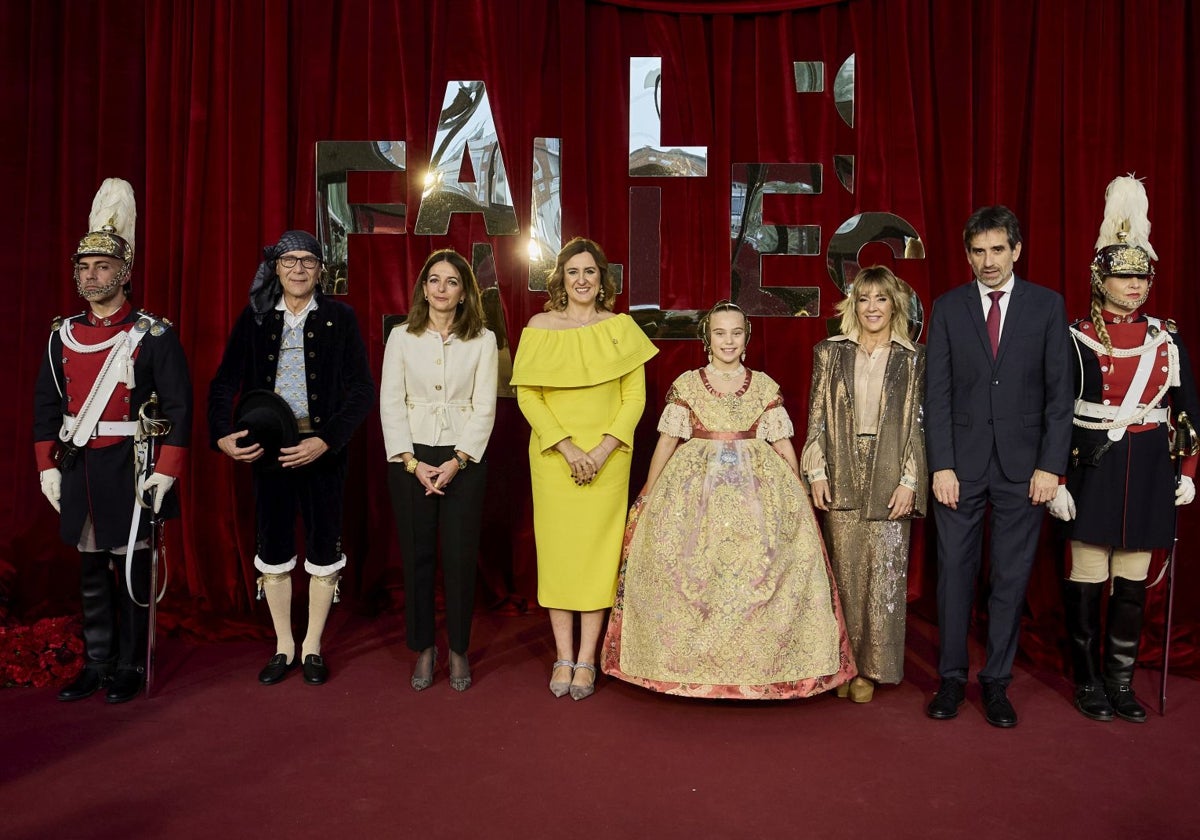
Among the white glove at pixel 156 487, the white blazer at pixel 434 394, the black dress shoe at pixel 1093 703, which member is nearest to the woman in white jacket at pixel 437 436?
the white blazer at pixel 434 394

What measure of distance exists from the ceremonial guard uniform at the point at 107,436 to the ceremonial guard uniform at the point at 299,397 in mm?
240

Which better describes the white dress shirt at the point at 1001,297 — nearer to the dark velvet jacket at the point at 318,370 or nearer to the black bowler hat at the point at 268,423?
the dark velvet jacket at the point at 318,370

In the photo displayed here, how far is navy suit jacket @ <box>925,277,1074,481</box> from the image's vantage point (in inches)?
125

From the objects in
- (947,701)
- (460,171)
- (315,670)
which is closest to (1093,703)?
(947,701)

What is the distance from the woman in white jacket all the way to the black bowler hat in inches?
13.3

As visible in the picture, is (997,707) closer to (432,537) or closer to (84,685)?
(432,537)

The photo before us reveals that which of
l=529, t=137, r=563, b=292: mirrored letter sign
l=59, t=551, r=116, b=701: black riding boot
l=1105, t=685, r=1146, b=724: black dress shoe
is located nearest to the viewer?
l=1105, t=685, r=1146, b=724: black dress shoe

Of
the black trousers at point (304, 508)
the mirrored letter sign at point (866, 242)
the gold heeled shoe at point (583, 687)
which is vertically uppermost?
the mirrored letter sign at point (866, 242)

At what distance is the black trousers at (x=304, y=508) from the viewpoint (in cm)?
359

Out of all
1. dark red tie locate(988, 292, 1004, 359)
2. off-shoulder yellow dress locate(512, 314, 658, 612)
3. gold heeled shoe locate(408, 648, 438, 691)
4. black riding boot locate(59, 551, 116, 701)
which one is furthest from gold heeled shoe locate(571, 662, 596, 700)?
dark red tie locate(988, 292, 1004, 359)

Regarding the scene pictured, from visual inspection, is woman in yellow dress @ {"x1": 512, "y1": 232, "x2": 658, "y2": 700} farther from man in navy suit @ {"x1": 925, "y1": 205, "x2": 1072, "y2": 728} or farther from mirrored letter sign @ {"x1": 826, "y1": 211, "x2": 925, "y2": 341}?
mirrored letter sign @ {"x1": 826, "y1": 211, "x2": 925, "y2": 341}

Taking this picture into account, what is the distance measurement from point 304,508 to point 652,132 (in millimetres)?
2471

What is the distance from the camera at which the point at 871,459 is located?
11.1 feet

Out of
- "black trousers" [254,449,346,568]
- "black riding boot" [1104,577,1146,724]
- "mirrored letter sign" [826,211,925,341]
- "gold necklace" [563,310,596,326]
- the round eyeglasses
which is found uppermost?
"mirrored letter sign" [826,211,925,341]
